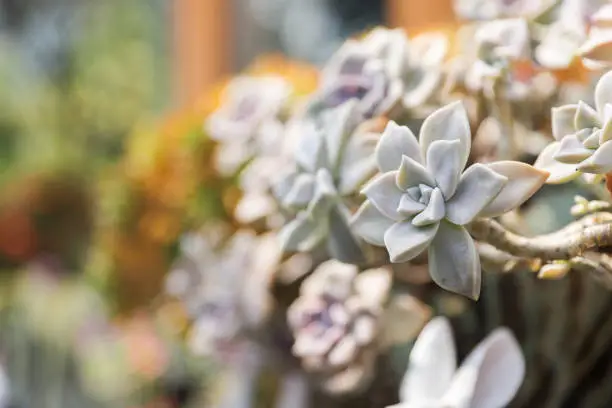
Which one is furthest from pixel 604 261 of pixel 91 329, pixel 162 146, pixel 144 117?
pixel 144 117

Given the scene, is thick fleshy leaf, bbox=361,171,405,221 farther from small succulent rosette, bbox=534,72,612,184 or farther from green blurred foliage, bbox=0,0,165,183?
green blurred foliage, bbox=0,0,165,183

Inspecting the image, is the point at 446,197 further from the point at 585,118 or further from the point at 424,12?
the point at 424,12

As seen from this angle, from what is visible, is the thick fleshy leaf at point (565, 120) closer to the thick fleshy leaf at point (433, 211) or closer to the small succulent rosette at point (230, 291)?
the thick fleshy leaf at point (433, 211)

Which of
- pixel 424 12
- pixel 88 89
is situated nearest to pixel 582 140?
pixel 424 12

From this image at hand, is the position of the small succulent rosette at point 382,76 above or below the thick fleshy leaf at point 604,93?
below

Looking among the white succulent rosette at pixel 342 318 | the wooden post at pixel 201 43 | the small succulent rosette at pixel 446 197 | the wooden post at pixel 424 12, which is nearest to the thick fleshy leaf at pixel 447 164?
the small succulent rosette at pixel 446 197

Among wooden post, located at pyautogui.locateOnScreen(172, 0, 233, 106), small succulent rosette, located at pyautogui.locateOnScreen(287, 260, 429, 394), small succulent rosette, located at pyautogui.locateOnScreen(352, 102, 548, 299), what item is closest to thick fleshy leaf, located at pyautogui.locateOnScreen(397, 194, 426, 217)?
small succulent rosette, located at pyautogui.locateOnScreen(352, 102, 548, 299)

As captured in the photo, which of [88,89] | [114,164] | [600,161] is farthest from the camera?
[88,89]
